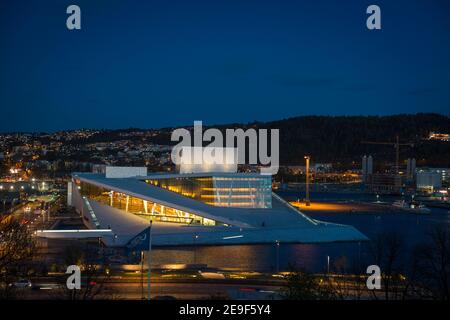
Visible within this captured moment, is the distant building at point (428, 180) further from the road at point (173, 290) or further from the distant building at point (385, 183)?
the road at point (173, 290)

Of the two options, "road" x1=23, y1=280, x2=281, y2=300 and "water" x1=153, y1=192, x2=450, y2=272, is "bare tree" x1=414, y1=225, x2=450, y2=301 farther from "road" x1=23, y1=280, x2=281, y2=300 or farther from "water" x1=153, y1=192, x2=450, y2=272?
"road" x1=23, y1=280, x2=281, y2=300

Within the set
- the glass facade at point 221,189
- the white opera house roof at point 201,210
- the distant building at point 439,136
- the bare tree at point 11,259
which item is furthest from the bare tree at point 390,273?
the distant building at point 439,136

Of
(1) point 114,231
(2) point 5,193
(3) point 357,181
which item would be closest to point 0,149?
(2) point 5,193

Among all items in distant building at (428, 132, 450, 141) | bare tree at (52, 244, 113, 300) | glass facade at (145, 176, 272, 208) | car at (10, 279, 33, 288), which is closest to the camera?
bare tree at (52, 244, 113, 300)

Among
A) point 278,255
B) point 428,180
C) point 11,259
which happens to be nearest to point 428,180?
point 428,180

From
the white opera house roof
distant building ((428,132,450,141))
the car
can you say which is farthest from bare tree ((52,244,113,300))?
distant building ((428,132,450,141))

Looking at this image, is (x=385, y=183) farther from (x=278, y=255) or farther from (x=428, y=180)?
(x=278, y=255)

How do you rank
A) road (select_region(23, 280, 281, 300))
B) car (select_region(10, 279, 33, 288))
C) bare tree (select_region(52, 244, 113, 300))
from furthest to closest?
car (select_region(10, 279, 33, 288)), road (select_region(23, 280, 281, 300)), bare tree (select_region(52, 244, 113, 300))
